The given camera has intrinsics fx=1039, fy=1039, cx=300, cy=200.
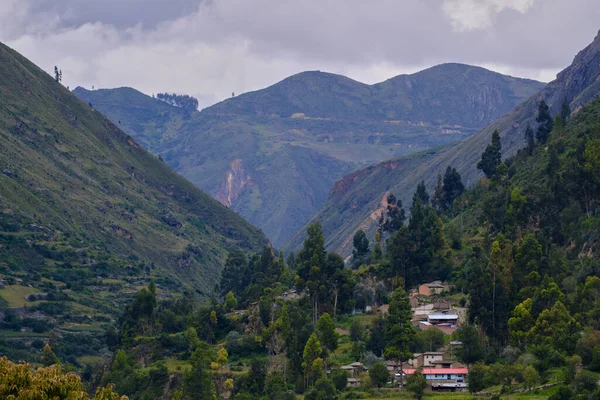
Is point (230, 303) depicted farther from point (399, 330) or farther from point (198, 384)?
point (399, 330)

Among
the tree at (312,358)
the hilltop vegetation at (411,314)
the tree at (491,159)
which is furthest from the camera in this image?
the tree at (491,159)

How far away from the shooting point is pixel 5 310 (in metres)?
147

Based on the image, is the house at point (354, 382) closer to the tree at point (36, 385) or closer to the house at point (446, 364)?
the house at point (446, 364)

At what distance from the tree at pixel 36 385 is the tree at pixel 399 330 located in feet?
148

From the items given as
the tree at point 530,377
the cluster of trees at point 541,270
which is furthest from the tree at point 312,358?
the tree at point 530,377

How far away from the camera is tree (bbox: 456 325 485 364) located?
89775 mm

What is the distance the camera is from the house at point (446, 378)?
290ft

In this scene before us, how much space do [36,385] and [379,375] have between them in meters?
45.7

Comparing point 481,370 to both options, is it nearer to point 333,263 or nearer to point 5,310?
point 333,263

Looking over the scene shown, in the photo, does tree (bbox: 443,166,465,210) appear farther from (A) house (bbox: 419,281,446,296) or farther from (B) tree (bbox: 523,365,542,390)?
(B) tree (bbox: 523,365,542,390)

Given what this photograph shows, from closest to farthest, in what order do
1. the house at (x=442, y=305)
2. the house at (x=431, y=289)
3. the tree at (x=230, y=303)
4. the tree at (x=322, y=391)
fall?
the tree at (x=322, y=391) < the house at (x=442, y=305) < the house at (x=431, y=289) < the tree at (x=230, y=303)

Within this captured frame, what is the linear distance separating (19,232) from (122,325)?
56.3m

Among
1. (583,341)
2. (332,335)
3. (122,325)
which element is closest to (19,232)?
(122,325)

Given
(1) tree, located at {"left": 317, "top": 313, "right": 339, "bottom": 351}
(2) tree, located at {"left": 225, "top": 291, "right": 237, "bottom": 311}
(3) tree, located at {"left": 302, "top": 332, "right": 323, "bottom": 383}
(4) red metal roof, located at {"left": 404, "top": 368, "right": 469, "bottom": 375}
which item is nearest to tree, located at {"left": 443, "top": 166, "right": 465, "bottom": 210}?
(2) tree, located at {"left": 225, "top": 291, "right": 237, "bottom": 311}
